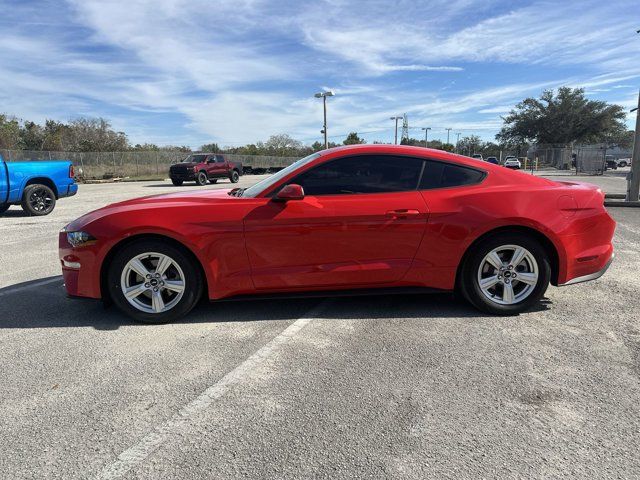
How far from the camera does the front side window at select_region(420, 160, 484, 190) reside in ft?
13.5

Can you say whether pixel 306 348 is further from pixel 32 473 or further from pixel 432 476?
pixel 32 473

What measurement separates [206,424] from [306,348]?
3.59 feet

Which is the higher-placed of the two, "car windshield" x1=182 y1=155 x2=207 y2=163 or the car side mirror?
"car windshield" x1=182 y1=155 x2=207 y2=163

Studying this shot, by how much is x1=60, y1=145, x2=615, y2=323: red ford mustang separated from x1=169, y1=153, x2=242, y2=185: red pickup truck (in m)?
20.7

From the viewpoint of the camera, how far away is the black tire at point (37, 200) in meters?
11.3

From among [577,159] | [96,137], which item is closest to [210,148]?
[96,137]

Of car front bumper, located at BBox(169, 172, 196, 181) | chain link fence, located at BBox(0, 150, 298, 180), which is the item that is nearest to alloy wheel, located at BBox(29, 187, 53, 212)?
car front bumper, located at BBox(169, 172, 196, 181)

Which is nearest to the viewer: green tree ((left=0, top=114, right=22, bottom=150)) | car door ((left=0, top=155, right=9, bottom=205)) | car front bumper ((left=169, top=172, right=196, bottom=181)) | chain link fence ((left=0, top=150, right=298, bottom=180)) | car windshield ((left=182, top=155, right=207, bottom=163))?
car door ((left=0, top=155, right=9, bottom=205))

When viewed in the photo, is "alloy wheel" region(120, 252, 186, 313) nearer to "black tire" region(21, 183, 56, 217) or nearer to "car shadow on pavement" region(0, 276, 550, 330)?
"car shadow on pavement" region(0, 276, 550, 330)

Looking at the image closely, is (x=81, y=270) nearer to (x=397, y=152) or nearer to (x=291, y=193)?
(x=291, y=193)

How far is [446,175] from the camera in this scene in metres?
4.14

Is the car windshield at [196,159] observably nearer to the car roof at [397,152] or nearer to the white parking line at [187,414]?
the car roof at [397,152]

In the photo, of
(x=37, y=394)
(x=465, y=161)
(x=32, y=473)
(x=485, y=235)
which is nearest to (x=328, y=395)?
(x=32, y=473)

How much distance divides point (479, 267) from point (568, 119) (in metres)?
75.7
